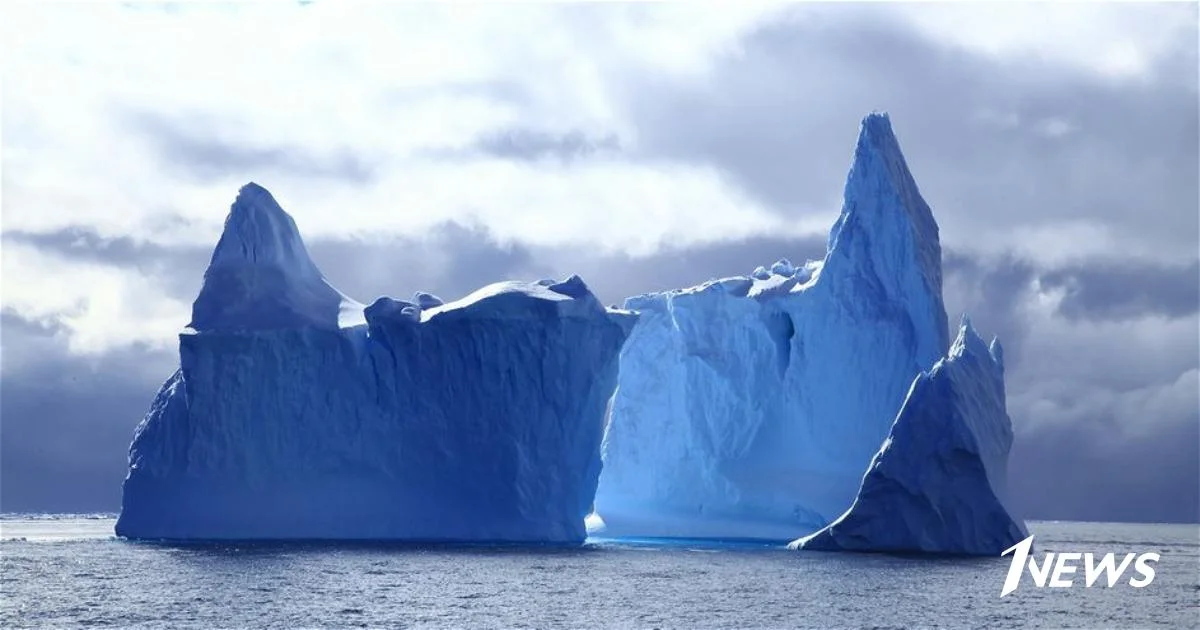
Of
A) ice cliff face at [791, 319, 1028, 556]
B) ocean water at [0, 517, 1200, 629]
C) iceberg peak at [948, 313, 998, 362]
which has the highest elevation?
iceberg peak at [948, 313, 998, 362]

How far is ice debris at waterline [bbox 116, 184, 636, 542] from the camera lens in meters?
38.5

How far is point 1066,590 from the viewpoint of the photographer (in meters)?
31.4

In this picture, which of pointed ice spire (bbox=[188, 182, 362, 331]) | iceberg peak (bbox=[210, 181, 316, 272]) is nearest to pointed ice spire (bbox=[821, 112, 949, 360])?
pointed ice spire (bbox=[188, 182, 362, 331])

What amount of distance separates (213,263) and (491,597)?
17.7 metres

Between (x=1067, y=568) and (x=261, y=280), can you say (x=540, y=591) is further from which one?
(x=1067, y=568)

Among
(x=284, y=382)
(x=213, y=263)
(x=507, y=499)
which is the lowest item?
(x=507, y=499)

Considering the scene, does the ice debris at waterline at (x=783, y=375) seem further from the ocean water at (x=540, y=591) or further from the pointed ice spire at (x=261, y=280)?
the pointed ice spire at (x=261, y=280)

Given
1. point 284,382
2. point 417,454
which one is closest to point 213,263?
point 284,382

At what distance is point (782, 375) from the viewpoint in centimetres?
4394

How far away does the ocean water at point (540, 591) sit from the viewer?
24.0 meters

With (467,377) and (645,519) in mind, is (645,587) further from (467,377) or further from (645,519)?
(645,519)

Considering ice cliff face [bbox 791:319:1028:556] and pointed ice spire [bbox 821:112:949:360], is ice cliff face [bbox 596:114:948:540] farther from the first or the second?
ice cliff face [bbox 791:319:1028:556]

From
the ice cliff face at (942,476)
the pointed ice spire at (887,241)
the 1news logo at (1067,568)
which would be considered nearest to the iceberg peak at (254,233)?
the pointed ice spire at (887,241)

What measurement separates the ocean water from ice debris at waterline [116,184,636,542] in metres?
1.24
